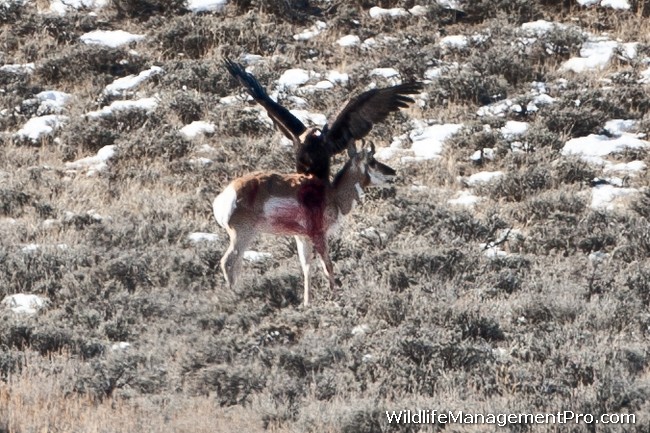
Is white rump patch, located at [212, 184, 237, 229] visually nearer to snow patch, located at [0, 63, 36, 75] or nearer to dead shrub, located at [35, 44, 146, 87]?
dead shrub, located at [35, 44, 146, 87]

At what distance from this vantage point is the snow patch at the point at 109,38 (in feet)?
63.1

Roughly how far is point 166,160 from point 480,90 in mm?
3917

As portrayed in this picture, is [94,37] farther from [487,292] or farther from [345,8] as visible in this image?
[487,292]

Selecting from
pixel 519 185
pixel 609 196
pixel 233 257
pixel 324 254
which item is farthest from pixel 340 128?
pixel 609 196

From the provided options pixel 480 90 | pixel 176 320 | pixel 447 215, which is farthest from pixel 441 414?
pixel 480 90

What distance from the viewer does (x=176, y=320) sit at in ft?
37.5

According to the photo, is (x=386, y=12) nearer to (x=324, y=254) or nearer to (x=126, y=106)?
(x=126, y=106)

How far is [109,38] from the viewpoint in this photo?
63.7ft

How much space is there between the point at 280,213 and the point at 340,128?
1.32m

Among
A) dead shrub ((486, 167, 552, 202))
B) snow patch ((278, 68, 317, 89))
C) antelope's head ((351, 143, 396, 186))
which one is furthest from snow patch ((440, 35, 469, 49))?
antelope's head ((351, 143, 396, 186))

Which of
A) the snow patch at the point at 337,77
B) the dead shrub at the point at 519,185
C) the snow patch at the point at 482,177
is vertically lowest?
the dead shrub at the point at 519,185

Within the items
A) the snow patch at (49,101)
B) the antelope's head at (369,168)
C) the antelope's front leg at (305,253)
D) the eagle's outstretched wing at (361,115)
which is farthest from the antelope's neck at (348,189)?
the snow patch at (49,101)

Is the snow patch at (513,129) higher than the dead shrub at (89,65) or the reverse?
the reverse

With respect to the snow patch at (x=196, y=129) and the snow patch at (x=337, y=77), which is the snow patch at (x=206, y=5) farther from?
the snow patch at (x=196, y=129)
